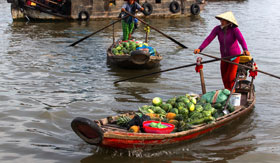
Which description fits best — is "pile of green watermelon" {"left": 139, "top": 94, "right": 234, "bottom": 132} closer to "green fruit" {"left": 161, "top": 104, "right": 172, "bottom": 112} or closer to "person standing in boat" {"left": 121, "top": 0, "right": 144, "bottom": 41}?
"green fruit" {"left": 161, "top": 104, "right": 172, "bottom": 112}

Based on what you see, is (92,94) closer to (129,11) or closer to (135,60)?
(135,60)

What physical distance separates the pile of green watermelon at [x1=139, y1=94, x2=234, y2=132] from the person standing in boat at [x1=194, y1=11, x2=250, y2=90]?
897mm

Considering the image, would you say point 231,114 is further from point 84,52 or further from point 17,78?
point 84,52

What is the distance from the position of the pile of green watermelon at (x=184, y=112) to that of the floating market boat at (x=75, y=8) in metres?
13.6

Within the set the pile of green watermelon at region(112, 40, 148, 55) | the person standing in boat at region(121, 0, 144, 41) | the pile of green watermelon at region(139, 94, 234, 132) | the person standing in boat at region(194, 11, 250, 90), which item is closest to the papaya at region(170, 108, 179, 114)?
the pile of green watermelon at region(139, 94, 234, 132)

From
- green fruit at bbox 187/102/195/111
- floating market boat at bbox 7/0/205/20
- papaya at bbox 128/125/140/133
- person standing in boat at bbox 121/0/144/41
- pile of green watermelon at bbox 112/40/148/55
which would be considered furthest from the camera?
floating market boat at bbox 7/0/205/20

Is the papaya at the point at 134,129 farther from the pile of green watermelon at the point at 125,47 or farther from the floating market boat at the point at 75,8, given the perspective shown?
the floating market boat at the point at 75,8

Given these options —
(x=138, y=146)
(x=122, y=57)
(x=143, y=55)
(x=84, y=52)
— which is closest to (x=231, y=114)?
(x=138, y=146)

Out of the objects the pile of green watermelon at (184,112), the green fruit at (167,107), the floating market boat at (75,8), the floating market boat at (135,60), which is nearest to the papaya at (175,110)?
the pile of green watermelon at (184,112)

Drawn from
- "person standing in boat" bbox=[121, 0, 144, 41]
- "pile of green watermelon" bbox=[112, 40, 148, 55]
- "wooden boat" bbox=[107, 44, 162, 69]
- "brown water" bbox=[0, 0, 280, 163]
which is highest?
"person standing in boat" bbox=[121, 0, 144, 41]

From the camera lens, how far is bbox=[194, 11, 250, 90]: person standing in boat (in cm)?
691

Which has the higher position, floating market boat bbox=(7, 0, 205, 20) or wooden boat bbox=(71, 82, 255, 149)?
floating market boat bbox=(7, 0, 205, 20)

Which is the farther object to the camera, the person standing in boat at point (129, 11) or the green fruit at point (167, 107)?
the person standing in boat at point (129, 11)

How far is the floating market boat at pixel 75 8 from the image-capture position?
62.5 feet
